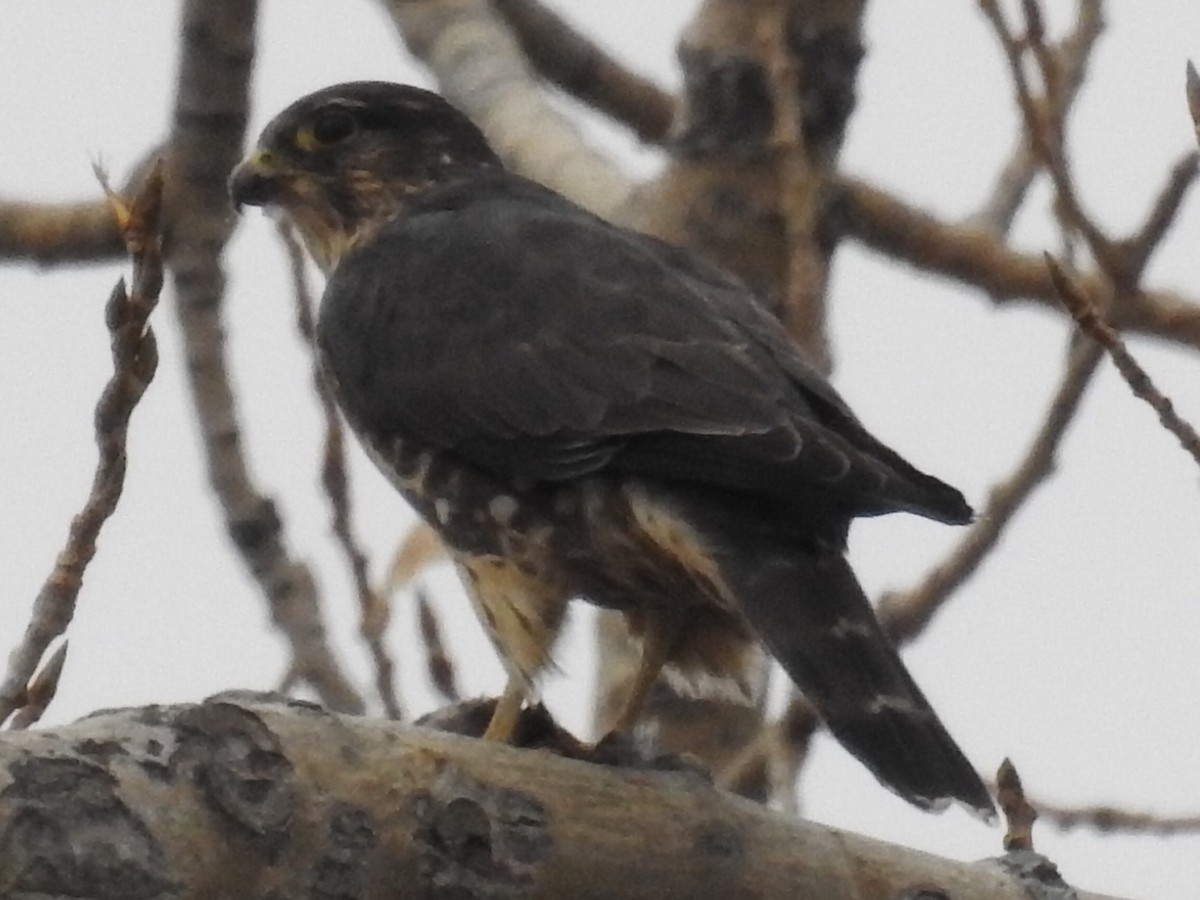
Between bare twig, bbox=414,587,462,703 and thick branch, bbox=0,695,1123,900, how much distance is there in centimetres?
99

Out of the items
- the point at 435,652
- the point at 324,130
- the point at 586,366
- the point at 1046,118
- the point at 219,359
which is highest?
the point at 1046,118

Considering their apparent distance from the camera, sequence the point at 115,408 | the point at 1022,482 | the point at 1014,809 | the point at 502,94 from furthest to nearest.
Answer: the point at 502,94
the point at 1022,482
the point at 1014,809
the point at 115,408

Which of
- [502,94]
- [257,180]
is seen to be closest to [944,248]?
[502,94]

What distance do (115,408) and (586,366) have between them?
97 centimetres

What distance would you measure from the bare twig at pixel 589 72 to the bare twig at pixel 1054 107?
2.36ft

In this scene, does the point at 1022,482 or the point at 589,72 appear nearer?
the point at 1022,482

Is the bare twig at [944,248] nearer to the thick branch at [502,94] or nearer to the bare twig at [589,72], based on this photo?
the thick branch at [502,94]

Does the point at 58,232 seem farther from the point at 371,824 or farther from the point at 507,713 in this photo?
the point at 371,824

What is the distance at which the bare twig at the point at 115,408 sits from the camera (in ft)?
7.76

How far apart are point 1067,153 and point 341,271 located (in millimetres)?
1437

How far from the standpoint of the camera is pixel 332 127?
420cm

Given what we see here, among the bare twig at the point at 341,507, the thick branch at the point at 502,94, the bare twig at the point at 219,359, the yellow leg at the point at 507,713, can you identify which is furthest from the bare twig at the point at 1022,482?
the thick branch at the point at 502,94

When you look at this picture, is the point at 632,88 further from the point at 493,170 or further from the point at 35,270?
the point at 35,270

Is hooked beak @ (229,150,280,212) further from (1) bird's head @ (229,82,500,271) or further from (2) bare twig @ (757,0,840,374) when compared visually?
(2) bare twig @ (757,0,840,374)
